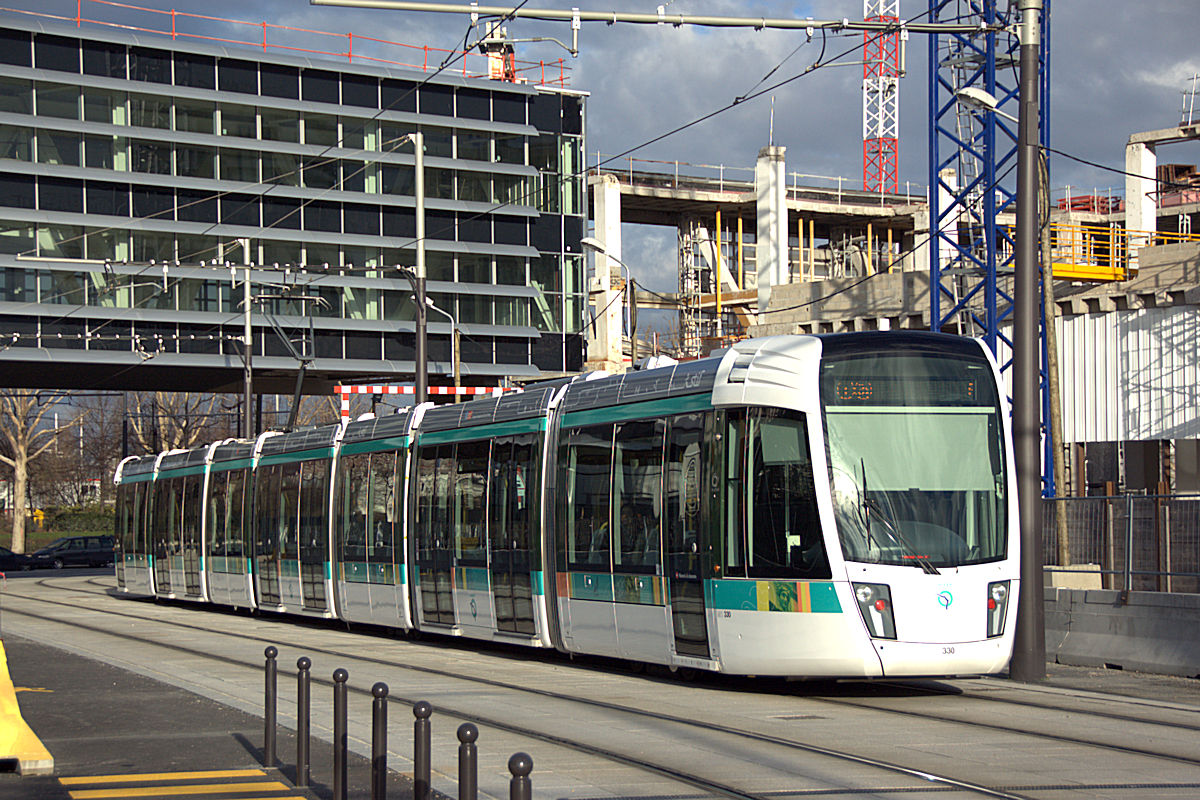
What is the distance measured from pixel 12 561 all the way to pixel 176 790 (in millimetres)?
55562

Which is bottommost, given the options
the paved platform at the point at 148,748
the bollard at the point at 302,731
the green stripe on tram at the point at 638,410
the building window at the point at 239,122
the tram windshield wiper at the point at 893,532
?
the paved platform at the point at 148,748

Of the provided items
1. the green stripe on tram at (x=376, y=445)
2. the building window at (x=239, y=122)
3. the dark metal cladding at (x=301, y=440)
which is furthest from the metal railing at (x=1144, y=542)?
the building window at (x=239, y=122)

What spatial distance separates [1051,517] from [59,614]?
19.2 meters

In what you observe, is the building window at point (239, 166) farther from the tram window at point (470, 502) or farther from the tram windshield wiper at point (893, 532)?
the tram windshield wiper at point (893, 532)

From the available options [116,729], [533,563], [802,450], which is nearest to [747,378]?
[802,450]

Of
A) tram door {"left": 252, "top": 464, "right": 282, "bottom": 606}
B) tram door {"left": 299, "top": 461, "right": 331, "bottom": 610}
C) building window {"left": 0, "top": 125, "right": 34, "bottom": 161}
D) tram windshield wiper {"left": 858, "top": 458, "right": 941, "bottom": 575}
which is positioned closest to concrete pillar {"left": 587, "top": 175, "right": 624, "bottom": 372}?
building window {"left": 0, "top": 125, "right": 34, "bottom": 161}

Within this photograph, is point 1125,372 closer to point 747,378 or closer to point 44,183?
point 747,378

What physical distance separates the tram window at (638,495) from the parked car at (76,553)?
5120 cm

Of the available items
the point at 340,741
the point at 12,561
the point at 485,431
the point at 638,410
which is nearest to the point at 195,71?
the point at 12,561

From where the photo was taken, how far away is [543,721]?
11.7 metres

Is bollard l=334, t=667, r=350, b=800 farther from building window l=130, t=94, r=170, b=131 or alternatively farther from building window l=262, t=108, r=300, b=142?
building window l=262, t=108, r=300, b=142

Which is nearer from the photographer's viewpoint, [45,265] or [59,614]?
[59,614]

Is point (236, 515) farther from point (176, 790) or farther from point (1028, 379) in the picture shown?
point (176, 790)

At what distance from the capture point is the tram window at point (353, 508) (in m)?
21.8
